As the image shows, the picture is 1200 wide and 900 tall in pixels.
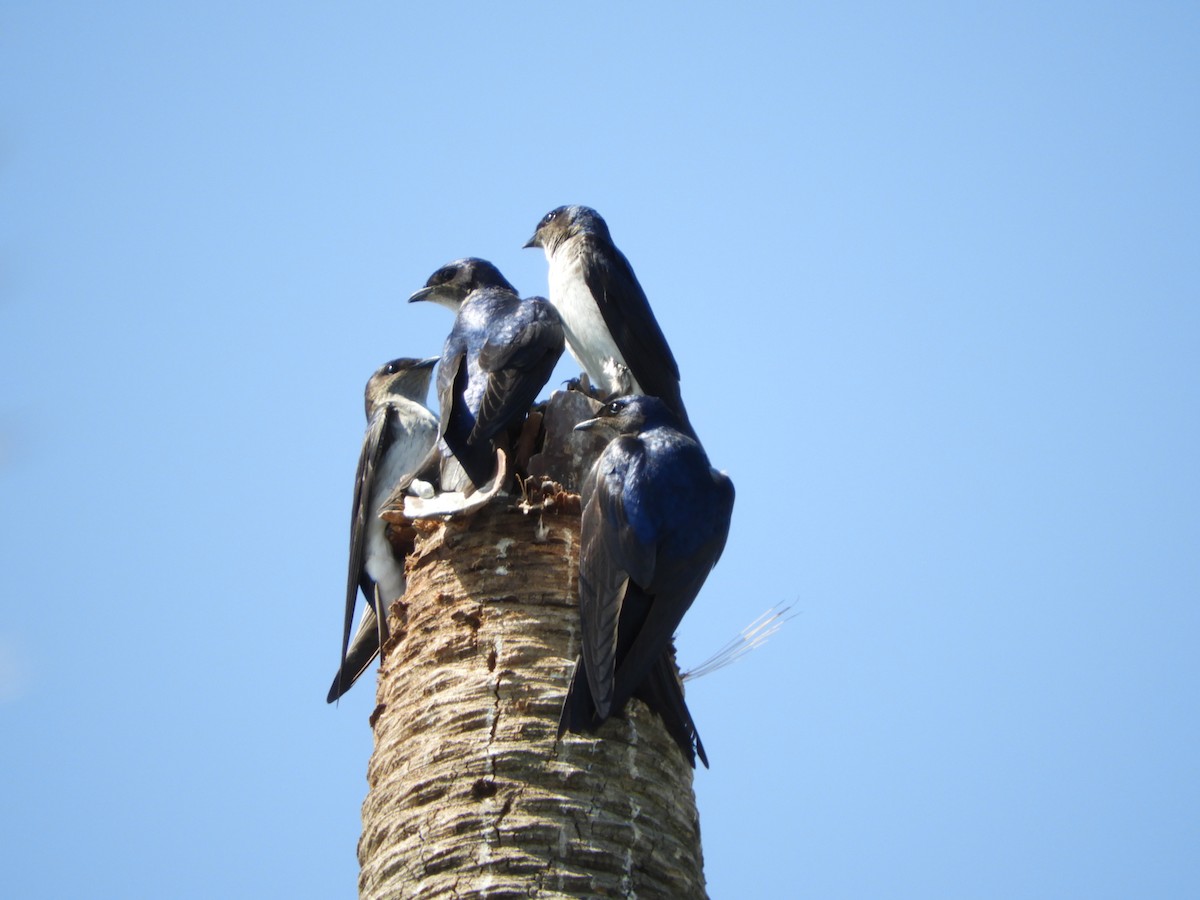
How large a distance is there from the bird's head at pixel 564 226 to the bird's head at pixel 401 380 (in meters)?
1.25

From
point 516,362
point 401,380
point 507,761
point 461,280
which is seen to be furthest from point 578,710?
point 401,380

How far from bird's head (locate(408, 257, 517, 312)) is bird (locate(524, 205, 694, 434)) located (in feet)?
1.33

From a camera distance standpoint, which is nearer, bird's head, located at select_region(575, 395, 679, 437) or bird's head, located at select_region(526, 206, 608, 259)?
bird's head, located at select_region(575, 395, 679, 437)

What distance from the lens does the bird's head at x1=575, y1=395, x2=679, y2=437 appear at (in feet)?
21.7

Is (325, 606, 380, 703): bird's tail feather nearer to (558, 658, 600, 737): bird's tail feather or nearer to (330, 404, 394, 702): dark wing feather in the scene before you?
(330, 404, 394, 702): dark wing feather

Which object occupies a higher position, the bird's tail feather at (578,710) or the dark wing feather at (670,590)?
the dark wing feather at (670,590)

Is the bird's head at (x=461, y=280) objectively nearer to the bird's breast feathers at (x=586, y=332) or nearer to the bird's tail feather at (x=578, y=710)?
the bird's breast feathers at (x=586, y=332)

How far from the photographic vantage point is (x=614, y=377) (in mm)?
8461

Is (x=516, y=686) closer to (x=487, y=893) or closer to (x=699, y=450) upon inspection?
(x=487, y=893)

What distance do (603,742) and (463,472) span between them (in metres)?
1.85

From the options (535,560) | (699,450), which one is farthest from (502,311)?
(535,560)

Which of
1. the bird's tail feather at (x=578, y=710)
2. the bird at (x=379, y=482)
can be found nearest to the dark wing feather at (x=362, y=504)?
the bird at (x=379, y=482)

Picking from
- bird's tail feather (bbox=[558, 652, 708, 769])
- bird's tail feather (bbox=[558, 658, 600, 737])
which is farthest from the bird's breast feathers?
bird's tail feather (bbox=[558, 658, 600, 737])

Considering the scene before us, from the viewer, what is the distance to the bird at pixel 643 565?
499 cm
